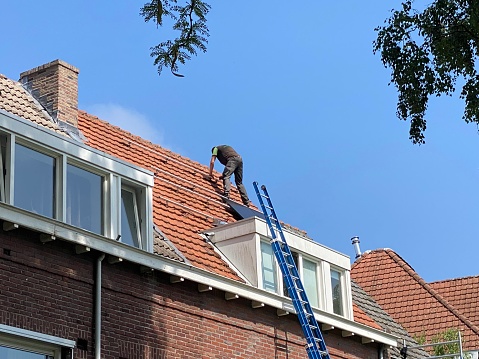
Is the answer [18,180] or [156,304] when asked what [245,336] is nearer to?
[156,304]

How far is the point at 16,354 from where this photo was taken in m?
16.0

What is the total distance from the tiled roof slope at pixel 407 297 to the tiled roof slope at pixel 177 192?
6967 millimetres

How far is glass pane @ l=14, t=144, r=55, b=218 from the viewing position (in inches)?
660

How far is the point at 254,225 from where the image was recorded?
21.5 m

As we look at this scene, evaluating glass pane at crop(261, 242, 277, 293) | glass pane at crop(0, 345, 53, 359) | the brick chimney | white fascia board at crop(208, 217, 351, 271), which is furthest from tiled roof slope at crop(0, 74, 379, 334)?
glass pane at crop(0, 345, 53, 359)

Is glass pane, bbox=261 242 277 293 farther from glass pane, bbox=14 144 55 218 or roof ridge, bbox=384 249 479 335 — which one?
roof ridge, bbox=384 249 479 335

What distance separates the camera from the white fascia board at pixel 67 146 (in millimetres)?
16719

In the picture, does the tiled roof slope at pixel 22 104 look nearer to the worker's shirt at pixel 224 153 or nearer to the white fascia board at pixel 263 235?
the white fascia board at pixel 263 235

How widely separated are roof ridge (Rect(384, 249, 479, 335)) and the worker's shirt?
832 centimetres

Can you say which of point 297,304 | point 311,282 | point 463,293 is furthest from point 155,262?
point 463,293

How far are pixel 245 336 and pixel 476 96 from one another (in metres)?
7.73

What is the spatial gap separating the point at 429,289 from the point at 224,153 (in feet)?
28.1

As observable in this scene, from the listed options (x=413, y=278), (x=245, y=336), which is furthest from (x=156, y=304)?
(x=413, y=278)

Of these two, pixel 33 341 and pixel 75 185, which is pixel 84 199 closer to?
pixel 75 185
